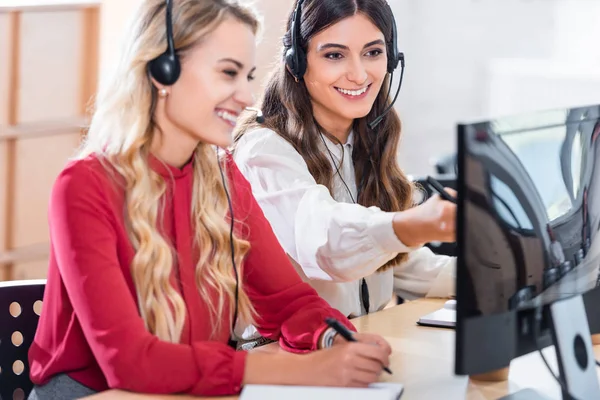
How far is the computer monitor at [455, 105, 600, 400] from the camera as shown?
1126 mm

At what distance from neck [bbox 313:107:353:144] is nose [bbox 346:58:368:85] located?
12 cm

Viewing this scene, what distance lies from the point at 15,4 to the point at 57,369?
1.55 meters

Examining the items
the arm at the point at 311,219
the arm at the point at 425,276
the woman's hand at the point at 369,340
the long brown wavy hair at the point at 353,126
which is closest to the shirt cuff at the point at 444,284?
the arm at the point at 425,276

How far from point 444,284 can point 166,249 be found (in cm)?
78

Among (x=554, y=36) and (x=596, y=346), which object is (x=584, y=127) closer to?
(x=596, y=346)

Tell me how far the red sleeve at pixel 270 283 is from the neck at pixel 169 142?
17cm

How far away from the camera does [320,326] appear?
1.52 metres

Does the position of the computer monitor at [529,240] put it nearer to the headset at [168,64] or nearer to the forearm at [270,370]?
the forearm at [270,370]

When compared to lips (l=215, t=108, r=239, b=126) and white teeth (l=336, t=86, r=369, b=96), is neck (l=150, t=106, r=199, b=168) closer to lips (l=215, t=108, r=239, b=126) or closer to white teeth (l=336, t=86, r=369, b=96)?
lips (l=215, t=108, r=239, b=126)

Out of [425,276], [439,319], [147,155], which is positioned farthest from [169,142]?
[425,276]

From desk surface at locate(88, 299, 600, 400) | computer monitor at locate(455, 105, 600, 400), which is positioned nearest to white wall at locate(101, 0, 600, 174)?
desk surface at locate(88, 299, 600, 400)

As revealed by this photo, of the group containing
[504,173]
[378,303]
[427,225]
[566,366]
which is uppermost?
[504,173]

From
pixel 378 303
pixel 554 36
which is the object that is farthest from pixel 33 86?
pixel 554 36

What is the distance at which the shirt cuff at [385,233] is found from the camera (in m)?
1.55
